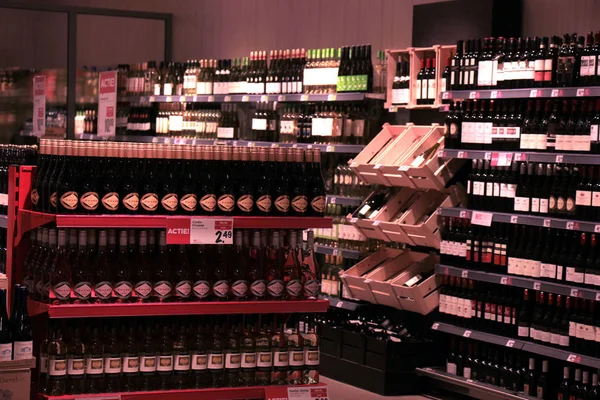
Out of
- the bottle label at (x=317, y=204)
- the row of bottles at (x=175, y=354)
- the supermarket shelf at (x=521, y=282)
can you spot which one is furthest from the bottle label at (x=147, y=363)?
the supermarket shelf at (x=521, y=282)

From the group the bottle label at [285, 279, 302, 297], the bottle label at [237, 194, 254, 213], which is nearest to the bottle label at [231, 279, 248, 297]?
the bottle label at [285, 279, 302, 297]

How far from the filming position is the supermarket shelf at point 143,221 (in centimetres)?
444

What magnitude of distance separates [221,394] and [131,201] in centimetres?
97

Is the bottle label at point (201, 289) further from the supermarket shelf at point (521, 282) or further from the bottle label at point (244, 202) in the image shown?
the supermarket shelf at point (521, 282)

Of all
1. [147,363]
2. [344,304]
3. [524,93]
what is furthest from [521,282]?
[147,363]

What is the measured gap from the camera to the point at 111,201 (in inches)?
180

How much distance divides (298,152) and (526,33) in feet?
11.0

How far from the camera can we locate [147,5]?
12.7 metres

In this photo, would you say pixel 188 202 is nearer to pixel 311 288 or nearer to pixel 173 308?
pixel 173 308

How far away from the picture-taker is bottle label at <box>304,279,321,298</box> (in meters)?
4.94

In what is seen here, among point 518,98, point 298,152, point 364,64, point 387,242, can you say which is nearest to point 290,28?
point 364,64

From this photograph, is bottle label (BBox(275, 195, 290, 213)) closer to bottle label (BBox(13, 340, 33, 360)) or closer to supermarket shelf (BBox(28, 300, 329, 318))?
supermarket shelf (BBox(28, 300, 329, 318))

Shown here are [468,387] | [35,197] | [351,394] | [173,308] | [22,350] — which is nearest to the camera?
[22,350]

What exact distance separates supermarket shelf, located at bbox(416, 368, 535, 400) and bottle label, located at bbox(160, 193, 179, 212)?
3.18m
